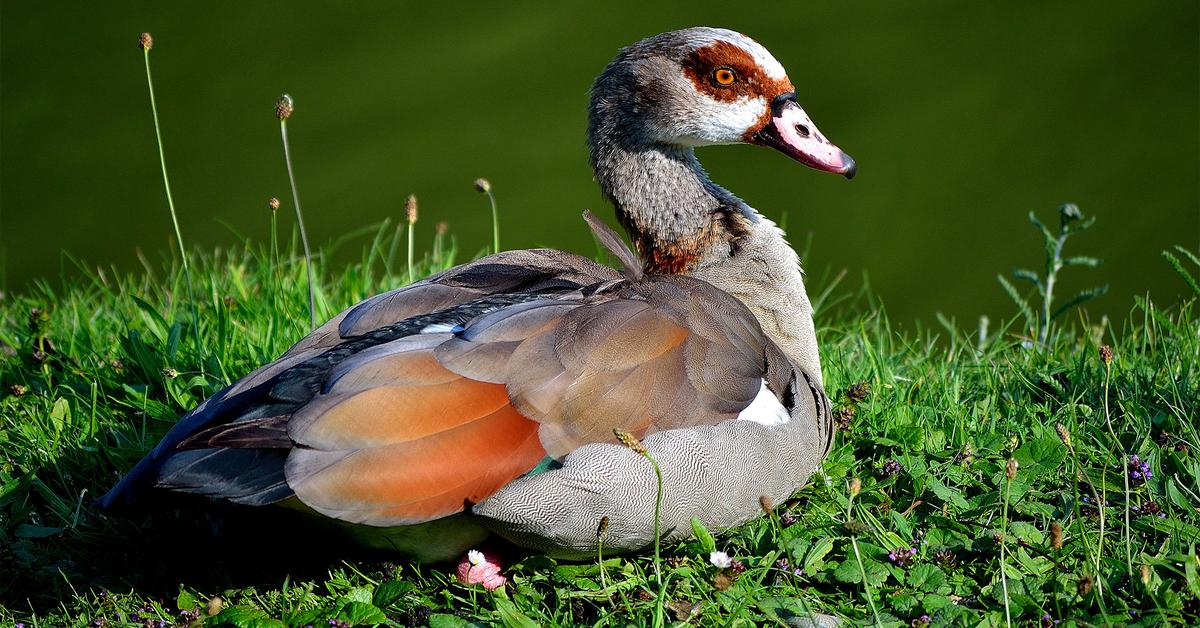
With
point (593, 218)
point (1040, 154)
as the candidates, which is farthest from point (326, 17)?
point (593, 218)

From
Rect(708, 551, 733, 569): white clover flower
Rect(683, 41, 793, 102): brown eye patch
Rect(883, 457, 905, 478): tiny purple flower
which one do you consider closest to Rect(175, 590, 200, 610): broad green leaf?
Rect(708, 551, 733, 569): white clover flower

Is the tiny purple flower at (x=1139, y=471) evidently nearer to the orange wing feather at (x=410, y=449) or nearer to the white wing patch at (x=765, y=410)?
the white wing patch at (x=765, y=410)

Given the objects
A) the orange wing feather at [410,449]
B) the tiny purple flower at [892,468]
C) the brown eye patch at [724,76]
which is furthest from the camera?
the brown eye patch at [724,76]

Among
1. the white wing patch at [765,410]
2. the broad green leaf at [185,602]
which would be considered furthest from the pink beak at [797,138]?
the broad green leaf at [185,602]

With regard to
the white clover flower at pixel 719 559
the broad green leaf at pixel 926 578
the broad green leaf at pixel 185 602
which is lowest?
the broad green leaf at pixel 926 578

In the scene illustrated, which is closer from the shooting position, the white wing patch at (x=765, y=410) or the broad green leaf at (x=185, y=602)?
the broad green leaf at (x=185, y=602)

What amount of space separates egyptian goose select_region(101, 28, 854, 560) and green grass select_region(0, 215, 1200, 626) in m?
0.13

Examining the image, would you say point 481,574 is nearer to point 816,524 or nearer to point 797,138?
point 816,524

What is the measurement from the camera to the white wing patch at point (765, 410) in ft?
9.85

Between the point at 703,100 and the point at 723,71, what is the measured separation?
103 millimetres

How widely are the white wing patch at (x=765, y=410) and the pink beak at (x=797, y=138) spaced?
915 mm

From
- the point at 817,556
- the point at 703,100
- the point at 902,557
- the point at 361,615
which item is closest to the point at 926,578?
the point at 902,557

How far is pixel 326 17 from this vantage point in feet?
30.1

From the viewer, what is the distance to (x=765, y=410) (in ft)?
9.99
